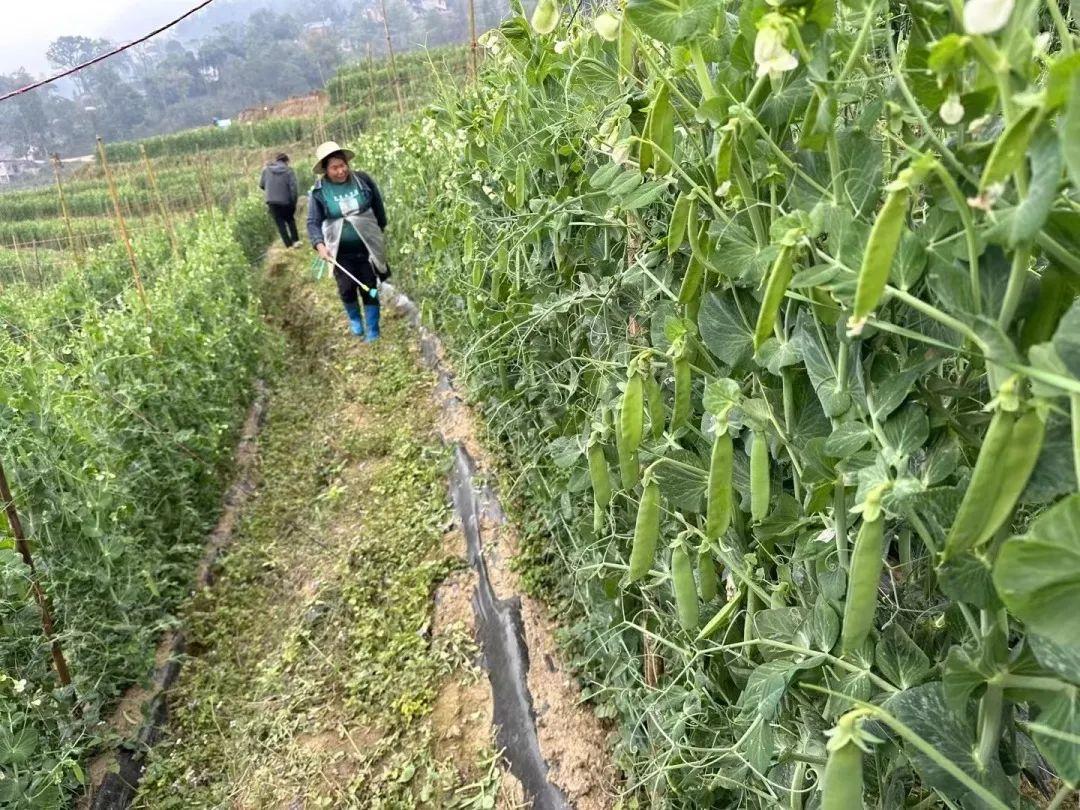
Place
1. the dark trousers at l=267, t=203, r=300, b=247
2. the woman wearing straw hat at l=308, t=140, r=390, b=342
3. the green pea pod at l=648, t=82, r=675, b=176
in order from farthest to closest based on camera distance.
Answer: the dark trousers at l=267, t=203, r=300, b=247
the woman wearing straw hat at l=308, t=140, r=390, b=342
the green pea pod at l=648, t=82, r=675, b=176

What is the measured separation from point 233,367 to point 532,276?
3.88 metres

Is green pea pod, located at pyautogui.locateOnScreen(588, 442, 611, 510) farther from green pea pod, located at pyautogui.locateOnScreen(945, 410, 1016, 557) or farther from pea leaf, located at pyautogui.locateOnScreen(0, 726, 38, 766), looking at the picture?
pea leaf, located at pyautogui.locateOnScreen(0, 726, 38, 766)

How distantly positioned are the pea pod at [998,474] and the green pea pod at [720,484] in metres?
0.31

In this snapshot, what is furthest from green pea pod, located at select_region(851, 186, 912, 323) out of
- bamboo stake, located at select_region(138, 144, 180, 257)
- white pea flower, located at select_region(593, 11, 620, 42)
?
bamboo stake, located at select_region(138, 144, 180, 257)

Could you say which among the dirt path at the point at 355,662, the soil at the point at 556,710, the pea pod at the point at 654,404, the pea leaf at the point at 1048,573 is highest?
the pea leaf at the point at 1048,573

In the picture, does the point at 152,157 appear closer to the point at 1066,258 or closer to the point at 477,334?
the point at 477,334

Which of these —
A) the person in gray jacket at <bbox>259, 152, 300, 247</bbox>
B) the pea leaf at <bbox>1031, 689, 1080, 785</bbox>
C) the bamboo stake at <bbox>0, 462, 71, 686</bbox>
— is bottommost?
the bamboo stake at <bbox>0, 462, 71, 686</bbox>

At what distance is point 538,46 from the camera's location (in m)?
1.68

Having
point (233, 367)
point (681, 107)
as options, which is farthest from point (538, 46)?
point (233, 367)

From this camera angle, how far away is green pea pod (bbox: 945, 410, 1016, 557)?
1.68 ft

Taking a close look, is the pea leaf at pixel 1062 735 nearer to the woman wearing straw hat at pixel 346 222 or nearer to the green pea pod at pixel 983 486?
the green pea pod at pixel 983 486

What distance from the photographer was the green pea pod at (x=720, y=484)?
0.86m

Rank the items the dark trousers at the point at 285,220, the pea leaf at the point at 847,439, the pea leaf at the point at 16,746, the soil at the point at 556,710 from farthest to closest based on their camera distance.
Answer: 1. the dark trousers at the point at 285,220
2. the pea leaf at the point at 16,746
3. the soil at the point at 556,710
4. the pea leaf at the point at 847,439

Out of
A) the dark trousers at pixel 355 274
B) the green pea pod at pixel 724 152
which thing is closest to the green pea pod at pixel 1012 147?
the green pea pod at pixel 724 152
